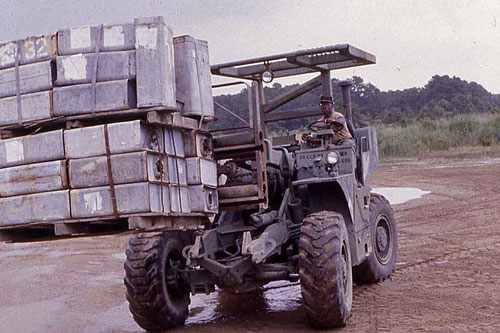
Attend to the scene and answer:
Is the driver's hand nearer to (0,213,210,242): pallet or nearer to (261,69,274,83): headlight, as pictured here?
(261,69,274,83): headlight

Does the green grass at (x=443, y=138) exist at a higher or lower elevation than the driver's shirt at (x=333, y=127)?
higher

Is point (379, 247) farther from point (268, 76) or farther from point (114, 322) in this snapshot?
point (114, 322)

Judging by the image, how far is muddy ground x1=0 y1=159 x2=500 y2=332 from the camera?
778cm

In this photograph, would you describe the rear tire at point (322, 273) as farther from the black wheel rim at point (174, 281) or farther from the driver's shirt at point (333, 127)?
the driver's shirt at point (333, 127)

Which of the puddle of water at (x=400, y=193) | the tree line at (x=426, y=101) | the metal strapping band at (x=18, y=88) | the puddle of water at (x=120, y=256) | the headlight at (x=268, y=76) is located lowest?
the puddle of water at (x=120, y=256)

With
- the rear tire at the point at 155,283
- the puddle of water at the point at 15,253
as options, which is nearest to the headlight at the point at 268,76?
the rear tire at the point at 155,283

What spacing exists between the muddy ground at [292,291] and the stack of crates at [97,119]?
2.29m

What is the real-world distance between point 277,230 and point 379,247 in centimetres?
243

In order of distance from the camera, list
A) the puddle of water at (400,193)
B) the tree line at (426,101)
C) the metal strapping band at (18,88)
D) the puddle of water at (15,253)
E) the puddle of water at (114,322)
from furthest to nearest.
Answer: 1. the tree line at (426,101)
2. the puddle of water at (400,193)
3. the puddle of water at (15,253)
4. the puddle of water at (114,322)
5. the metal strapping band at (18,88)

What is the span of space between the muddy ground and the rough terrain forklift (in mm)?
459

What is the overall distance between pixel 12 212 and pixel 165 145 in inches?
58.4

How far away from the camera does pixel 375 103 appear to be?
53.3m

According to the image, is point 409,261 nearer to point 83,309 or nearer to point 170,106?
point 83,309

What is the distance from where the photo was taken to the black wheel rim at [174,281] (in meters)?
8.16
